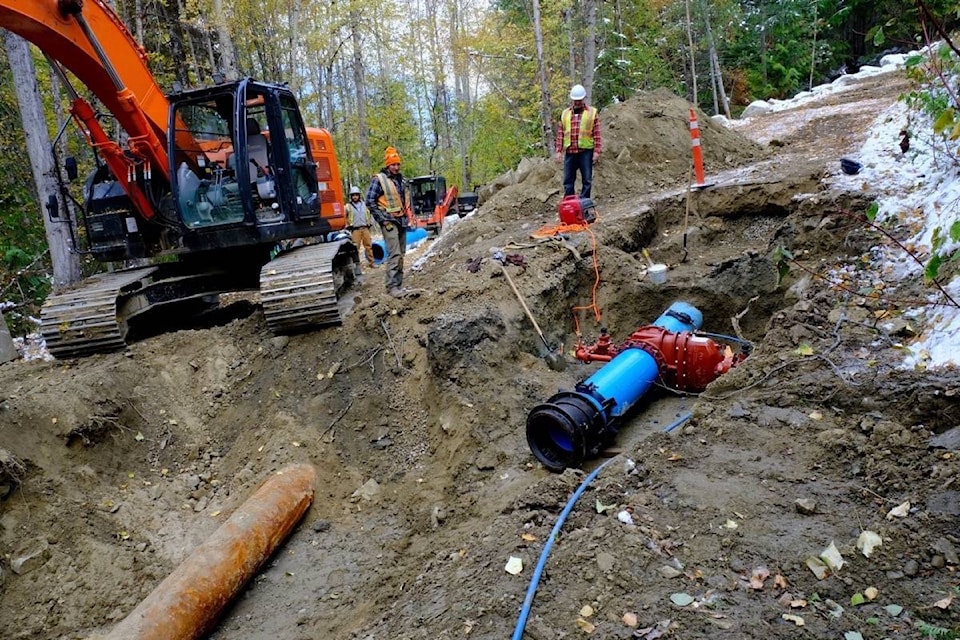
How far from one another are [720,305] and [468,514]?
429 cm

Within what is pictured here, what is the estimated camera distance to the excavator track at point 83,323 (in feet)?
19.6

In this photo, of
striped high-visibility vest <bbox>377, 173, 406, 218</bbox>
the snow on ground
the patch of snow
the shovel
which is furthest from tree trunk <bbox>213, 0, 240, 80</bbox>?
the snow on ground

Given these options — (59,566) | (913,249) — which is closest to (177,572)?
(59,566)

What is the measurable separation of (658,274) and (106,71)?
19.8 ft

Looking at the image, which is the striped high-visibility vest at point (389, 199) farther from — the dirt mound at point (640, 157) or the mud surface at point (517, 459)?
the dirt mound at point (640, 157)

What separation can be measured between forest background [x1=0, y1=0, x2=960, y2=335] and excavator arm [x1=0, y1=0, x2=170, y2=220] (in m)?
5.86

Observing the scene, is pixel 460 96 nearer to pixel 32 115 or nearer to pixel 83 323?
pixel 32 115

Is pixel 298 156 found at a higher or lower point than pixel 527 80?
lower

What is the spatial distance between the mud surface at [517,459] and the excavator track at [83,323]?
23cm

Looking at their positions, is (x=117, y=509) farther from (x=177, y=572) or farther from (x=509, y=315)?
(x=509, y=315)

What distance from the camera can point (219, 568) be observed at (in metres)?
3.73

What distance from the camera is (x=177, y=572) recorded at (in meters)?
3.70

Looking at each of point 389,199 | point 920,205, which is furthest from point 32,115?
point 920,205

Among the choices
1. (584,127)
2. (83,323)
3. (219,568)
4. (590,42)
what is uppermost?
(590,42)
